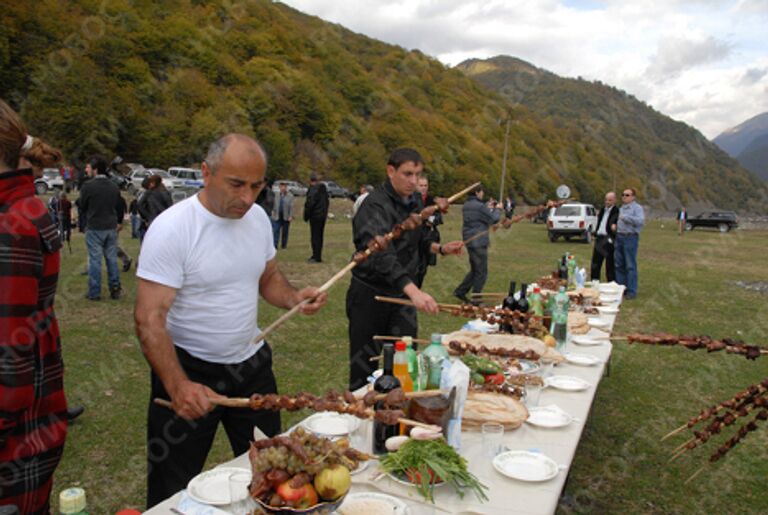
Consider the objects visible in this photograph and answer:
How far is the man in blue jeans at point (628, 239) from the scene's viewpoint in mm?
12141

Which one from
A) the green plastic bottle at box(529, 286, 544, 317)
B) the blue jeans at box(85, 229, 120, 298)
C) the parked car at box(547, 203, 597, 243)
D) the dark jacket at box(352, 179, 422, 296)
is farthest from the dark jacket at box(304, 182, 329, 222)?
the parked car at box(547, 203, 597, 243)

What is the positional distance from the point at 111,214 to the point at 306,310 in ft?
25.9

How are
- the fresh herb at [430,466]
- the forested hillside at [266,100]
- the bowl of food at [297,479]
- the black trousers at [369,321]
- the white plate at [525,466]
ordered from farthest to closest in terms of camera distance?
the forested hillside at [266,100] → the black trousers at [369,321] → the white plate at [525,466] → the fresh herb at [430,466] → the bowl of food at [297,479]

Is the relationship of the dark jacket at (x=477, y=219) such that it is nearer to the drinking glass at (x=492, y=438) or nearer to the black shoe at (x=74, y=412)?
the black shoe at (x=74, y=412)

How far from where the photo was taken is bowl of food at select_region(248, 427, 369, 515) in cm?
170

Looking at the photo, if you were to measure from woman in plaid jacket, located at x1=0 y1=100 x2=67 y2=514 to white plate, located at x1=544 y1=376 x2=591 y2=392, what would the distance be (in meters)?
2.85

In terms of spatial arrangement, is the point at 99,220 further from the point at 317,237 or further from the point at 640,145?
the point at 640,145

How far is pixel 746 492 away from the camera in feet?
14.6

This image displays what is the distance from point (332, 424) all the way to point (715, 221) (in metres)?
47.7

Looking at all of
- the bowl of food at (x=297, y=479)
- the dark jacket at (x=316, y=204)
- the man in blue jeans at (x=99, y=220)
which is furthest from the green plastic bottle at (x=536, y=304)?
the dark jacket at (x=316, y=204)

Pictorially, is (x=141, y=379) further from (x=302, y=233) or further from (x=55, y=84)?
(x=55, y=84)

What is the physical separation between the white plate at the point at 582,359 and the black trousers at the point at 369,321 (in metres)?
1.28

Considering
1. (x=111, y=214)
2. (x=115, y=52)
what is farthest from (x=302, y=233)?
(x=115, y=52)

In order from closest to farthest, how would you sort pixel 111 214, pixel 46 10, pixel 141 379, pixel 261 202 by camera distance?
1. pixel 141 379
2. pixel 111 214
3. pixel 261 202
4. pixel 46 10
